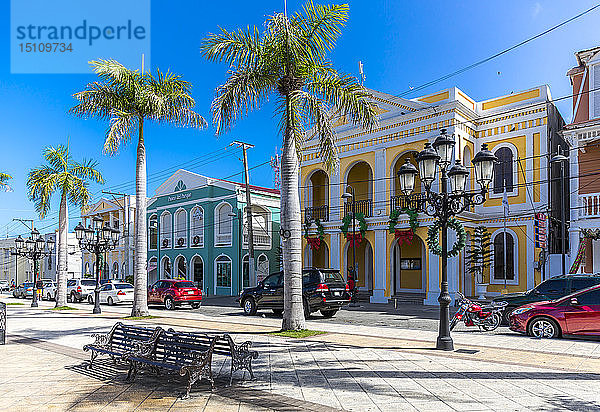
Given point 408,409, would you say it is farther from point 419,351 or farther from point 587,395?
point 419,351

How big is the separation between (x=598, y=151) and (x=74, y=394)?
2149 cm

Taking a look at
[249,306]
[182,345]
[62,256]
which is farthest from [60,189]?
[182,345]

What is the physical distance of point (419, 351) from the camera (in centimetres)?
1070

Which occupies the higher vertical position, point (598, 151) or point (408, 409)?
point (598, 151)

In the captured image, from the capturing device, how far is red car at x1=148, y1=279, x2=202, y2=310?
23984mm

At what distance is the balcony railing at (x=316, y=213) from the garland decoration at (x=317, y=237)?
451 millimetres

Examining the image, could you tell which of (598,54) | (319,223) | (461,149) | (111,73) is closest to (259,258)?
(319,223)

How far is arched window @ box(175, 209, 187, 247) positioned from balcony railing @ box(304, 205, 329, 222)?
1375cm

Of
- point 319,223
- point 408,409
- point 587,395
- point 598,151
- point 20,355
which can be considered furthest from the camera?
point 319,223

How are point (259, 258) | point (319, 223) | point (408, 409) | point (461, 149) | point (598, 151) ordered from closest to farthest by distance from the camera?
point (408, 409)
point (598, 151)
point (461, 149)
point (319, 223)
point (259, 258)

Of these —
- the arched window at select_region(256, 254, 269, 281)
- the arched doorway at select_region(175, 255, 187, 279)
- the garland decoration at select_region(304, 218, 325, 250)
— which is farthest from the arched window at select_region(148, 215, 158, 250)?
the garland decoration at select_region(304, 218, 325, 250)

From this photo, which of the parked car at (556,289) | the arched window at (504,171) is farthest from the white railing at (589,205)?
the parked car at (556,289)

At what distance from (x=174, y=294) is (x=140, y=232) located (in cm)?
624

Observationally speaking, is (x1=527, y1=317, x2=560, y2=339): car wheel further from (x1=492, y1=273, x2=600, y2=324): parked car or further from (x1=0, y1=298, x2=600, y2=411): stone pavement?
(x1=492, y1=273, x2=600, y2=324): parked car
